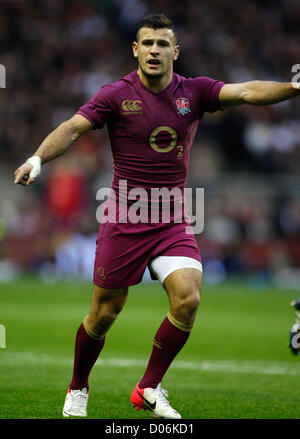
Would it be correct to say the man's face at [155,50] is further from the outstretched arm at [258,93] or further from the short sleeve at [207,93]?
the outstretched arm at [258,93]

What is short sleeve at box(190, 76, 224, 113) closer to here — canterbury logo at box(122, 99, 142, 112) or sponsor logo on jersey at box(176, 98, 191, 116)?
sponsor logo on jersey at box(176, 98, 191, 116)

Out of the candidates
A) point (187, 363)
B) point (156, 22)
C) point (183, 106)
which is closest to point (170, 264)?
point (183, 106)

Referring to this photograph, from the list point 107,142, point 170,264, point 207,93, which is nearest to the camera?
point 170,264

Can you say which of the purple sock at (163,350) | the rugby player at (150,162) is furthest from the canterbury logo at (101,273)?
the purple sock at (163,350)

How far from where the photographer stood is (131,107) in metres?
5.98

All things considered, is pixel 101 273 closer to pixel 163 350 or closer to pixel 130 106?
pixel 163 350

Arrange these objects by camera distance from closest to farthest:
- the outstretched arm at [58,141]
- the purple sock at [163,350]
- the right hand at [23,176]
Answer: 1. the right hand at [23,176]
2. the outstretched arm at [58,141]
3. the purple sock at [163,350]

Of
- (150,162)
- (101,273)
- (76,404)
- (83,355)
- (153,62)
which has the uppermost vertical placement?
(153,62)

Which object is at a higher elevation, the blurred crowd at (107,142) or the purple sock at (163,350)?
the blurred crowd at (107,142)

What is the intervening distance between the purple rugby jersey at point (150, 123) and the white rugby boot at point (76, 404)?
1.59 m

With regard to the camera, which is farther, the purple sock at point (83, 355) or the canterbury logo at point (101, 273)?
the purple sock at point (83, 355)

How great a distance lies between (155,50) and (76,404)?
2677 mm

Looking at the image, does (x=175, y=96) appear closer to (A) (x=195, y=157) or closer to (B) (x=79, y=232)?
(B) (x=79, y=232)

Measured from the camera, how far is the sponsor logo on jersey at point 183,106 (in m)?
6.05
